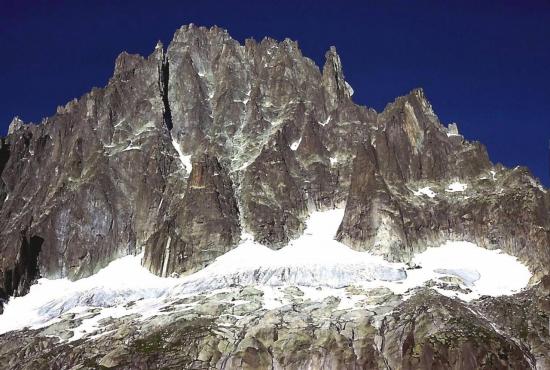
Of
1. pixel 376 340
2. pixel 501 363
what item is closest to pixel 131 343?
pixel 376 340

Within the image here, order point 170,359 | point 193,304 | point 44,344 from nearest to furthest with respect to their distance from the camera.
Answer: point 170,359
point 44,344
point 193,304

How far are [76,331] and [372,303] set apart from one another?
264ft

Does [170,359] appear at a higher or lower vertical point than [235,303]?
lower

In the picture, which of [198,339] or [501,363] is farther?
[198,339]

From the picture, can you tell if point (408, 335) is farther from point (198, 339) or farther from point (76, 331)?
point (76, 331)

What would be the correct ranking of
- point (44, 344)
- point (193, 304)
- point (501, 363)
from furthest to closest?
point (193, 304) → point (44, 344) → point (501, 363)

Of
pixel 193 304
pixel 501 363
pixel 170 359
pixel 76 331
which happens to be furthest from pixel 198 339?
pixel 501 363

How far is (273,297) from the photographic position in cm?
19962

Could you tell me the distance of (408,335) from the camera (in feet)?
528

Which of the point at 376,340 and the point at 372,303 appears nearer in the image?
the point at 376,340

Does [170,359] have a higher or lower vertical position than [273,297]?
lower

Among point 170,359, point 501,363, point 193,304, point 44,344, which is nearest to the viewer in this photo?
point 501,363

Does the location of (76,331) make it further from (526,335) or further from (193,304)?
(526,335)

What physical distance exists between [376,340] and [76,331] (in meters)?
83.5
